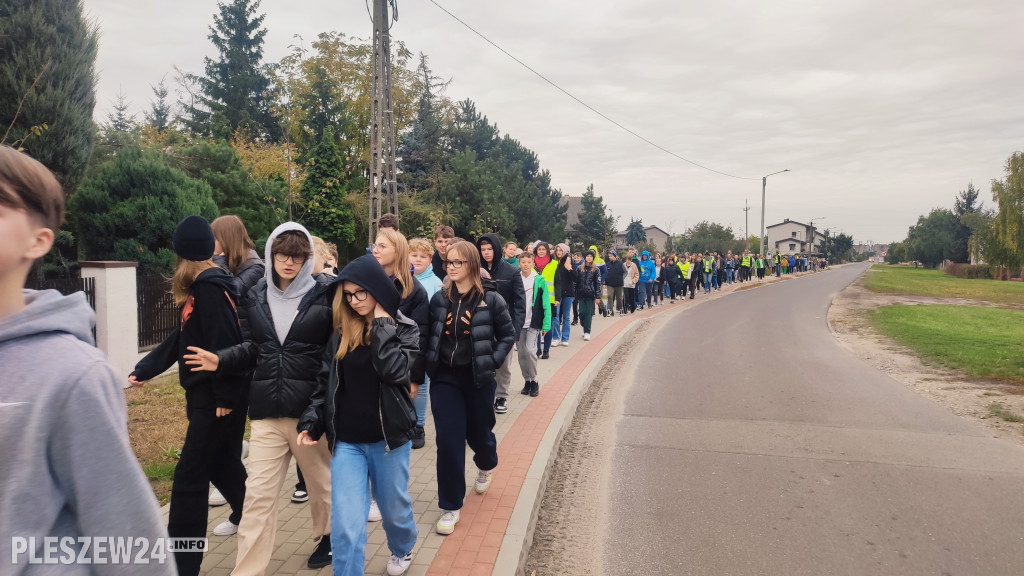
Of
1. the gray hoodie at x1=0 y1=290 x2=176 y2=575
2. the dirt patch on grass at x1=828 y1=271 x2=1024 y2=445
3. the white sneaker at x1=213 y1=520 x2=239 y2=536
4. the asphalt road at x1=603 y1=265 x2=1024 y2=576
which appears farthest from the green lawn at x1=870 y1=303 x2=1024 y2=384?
the gray hoodie at x1=0 y1=290 x2=176 y2=575

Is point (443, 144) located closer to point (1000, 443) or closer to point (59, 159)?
point (59, 159)

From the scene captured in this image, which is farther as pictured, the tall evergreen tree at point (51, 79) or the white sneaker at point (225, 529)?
the tall evergreen tree at point (51, 79)

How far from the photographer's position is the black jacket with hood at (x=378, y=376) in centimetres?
319

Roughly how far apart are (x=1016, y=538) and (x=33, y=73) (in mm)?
14158

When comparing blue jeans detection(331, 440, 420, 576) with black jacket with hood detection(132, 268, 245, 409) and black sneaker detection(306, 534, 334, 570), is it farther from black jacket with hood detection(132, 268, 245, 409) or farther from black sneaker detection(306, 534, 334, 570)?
black jacket with hood detection(132, 268, 245, 409)

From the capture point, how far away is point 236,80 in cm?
4056

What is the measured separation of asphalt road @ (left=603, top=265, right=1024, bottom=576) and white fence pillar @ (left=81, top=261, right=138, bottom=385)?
22.4 ft

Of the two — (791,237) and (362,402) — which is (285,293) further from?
(791,237)

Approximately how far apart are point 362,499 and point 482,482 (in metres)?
1.69

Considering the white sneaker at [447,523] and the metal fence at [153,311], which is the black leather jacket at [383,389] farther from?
the metal fence at [153,311]

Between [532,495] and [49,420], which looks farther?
[532,495]

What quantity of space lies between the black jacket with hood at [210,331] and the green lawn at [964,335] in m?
11.1

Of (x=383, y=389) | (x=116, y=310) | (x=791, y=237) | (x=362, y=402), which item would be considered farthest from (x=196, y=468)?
(x=791, y=237)

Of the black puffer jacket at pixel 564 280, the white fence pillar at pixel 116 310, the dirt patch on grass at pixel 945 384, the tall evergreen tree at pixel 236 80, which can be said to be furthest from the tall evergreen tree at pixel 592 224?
the white fence pillar at pixel 116 310
